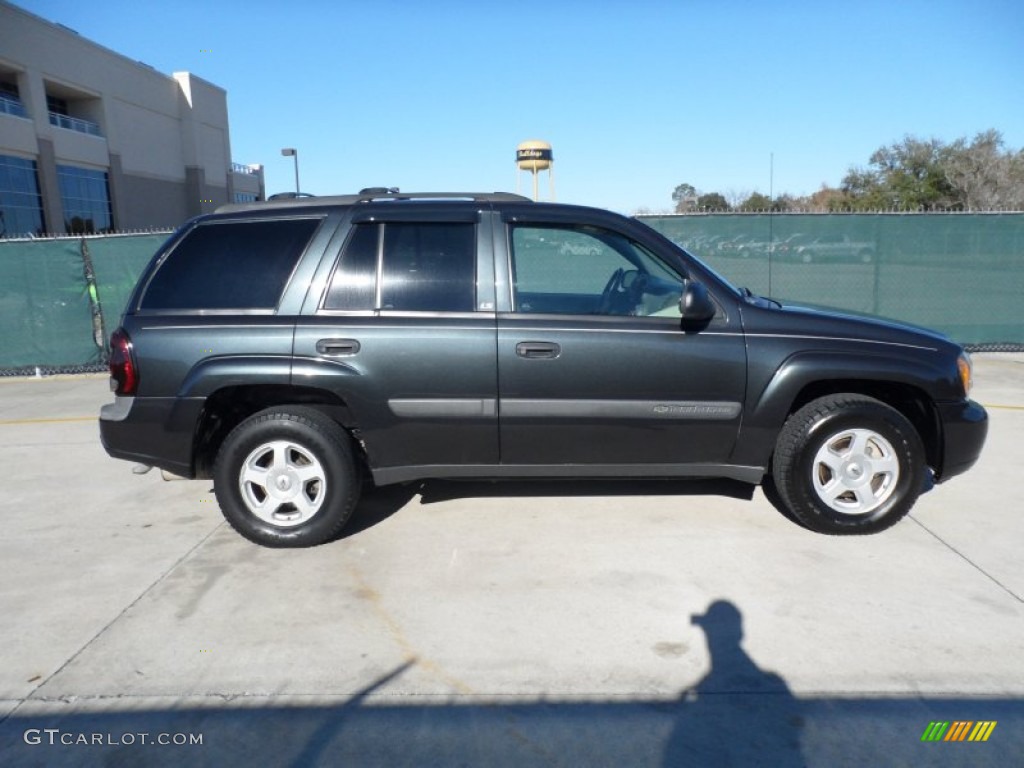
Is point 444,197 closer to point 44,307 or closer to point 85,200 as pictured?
point 44,307

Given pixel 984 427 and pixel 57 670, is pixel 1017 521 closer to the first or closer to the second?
pixel 984 427

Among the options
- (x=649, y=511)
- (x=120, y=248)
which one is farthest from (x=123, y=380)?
(x=120, y=248)

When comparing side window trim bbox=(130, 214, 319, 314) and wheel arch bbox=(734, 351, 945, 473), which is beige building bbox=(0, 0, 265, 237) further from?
wheel arch bbox=(734, 351, 945, 473)

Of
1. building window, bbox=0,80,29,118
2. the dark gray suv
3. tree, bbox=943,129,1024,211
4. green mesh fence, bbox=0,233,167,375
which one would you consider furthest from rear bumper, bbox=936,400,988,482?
building window, bbox=0,80,29,118

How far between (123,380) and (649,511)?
315 centimetres

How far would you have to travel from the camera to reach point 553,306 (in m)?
4.42

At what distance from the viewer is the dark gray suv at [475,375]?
159 inches

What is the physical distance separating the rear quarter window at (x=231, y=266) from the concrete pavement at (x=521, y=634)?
4.64 feet

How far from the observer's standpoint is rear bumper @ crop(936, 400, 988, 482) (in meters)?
4.14

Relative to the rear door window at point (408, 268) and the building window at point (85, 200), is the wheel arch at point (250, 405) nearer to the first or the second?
the rear door window at point (408, 268)

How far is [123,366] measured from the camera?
410 centimetres

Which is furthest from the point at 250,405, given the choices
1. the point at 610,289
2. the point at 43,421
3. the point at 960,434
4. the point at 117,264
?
the point at 117,264

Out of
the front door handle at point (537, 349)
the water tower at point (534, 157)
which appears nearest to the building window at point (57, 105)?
the water tower at point (534, 157)

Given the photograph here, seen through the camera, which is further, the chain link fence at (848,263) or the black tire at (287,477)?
the chain link fence at (848,263)
